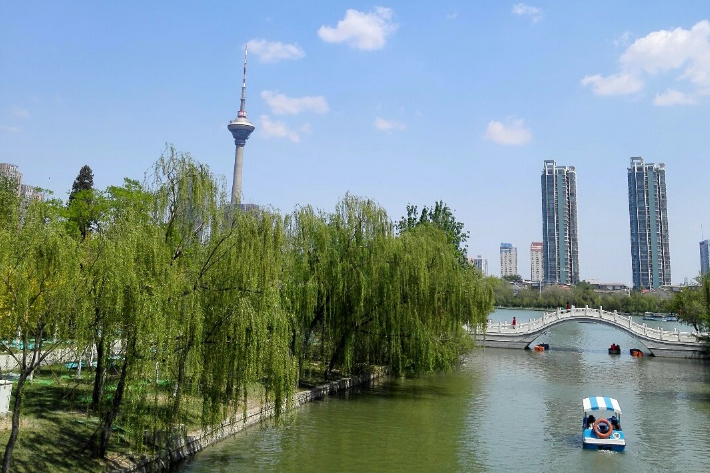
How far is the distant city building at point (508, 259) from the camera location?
189m

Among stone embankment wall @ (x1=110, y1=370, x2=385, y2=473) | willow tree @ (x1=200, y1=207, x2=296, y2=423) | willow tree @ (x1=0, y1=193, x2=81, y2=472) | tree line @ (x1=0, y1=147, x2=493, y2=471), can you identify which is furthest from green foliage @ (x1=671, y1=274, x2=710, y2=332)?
willow tree @ (x1=0, y1=193, x2=81, y2=472)

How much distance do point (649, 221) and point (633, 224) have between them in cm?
258

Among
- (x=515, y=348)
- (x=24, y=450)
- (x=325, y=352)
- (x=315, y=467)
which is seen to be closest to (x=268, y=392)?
(x=315, y=467)

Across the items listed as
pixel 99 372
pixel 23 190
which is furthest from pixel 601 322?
pixel 23 190

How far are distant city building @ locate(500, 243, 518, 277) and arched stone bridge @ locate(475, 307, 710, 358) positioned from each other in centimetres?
15323

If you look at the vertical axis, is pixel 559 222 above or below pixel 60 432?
above

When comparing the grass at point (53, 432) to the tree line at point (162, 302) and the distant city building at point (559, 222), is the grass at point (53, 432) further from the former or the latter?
the distant city building at point (559, 222)

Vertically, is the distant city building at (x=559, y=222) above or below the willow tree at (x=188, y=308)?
above

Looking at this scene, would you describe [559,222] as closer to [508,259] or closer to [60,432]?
→ [508,259]

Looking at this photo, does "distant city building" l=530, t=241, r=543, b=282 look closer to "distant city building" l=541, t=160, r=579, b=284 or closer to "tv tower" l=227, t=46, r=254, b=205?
"distant city building" l=541, t=160, r=579, b=284

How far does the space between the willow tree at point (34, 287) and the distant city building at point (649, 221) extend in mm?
103956

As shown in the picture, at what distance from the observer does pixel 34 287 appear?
8320 millimetres

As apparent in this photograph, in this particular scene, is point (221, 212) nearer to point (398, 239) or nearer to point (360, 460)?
point (360, 460)

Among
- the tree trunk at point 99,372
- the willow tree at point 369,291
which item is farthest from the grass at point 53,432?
the willow tree at point 369,291
